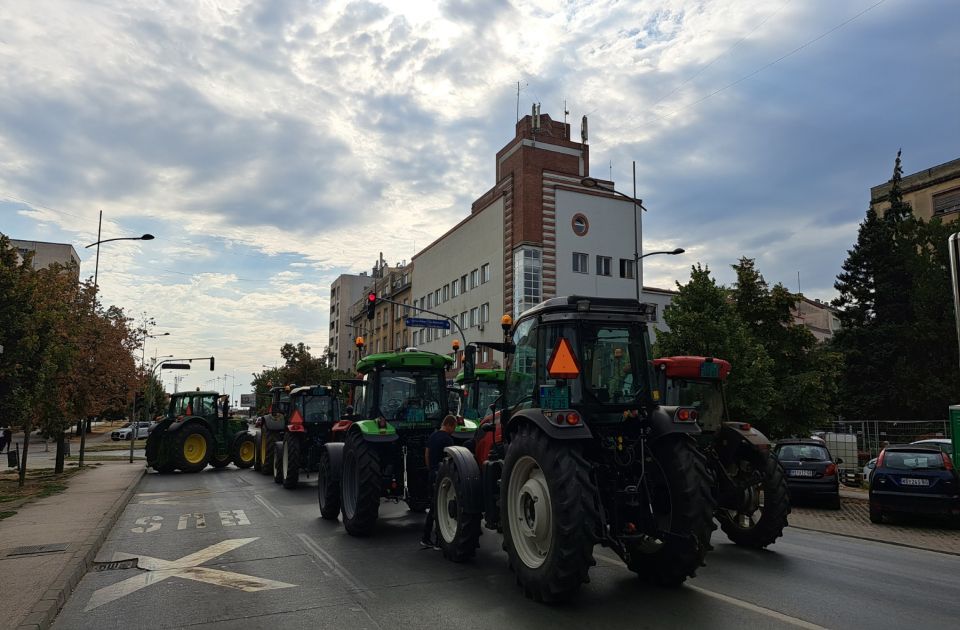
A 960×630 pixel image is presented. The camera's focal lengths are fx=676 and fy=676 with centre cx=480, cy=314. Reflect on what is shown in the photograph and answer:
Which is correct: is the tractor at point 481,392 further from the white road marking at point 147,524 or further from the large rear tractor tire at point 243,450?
the large rear tractor tire at point 243,450

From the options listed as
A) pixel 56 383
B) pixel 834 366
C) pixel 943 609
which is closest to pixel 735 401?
pixel 834 366

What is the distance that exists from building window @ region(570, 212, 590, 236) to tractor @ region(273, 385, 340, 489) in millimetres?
27155

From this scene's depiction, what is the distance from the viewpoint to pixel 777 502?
9.15m

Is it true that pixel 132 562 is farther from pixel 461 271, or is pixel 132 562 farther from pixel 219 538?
pixel 461 271

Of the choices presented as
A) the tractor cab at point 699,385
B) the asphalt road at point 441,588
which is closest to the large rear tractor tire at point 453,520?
A: the asphalt road at point 441,588

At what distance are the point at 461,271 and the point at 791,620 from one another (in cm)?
4430

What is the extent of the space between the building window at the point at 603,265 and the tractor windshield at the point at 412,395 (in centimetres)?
Answer: 3361

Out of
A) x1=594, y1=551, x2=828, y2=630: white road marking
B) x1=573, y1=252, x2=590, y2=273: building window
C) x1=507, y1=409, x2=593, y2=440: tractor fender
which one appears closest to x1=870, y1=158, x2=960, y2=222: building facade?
x1=573, y1=252, x2=590, y2=273: building window

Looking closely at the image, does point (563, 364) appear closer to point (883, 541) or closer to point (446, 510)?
point (446, 510)

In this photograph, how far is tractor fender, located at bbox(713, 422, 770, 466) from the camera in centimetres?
951

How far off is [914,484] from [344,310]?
312 feet

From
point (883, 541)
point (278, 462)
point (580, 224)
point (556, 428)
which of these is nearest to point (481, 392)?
point (883, 541)

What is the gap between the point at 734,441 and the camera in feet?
31.8

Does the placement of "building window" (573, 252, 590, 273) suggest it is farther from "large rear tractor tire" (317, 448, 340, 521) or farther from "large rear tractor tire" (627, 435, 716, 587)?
"large rear tractor tire" (627, 435, 716, 587)
